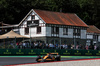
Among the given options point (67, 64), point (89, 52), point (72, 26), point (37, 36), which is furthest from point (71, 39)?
point (67, 64)

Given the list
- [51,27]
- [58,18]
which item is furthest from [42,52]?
[58,18]

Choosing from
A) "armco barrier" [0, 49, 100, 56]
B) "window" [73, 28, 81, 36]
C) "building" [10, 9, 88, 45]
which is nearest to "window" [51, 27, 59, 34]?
"building" [10, 9, 88, 45]

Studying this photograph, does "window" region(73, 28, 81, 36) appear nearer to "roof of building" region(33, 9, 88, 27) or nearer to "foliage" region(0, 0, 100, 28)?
"roof of building" region(33, 9, 88, 27)

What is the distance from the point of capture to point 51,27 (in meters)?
52.5

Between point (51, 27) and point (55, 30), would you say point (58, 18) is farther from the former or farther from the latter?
point (51, 27)

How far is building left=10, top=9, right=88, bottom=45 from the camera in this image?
51.9m

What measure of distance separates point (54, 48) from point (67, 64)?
25.5 m

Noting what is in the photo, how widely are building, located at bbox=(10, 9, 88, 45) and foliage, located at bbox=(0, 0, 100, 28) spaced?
760cm

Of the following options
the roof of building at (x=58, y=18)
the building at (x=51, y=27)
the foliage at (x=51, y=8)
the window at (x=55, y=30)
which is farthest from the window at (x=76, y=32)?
the foliage at (x=51, y=8)

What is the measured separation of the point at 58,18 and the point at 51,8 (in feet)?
60.1

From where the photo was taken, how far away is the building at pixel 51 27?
51.9 meters

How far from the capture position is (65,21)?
56844mm

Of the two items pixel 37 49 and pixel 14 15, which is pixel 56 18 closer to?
pixel 14 15


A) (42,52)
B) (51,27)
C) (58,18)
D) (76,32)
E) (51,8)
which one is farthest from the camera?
(51,8)
